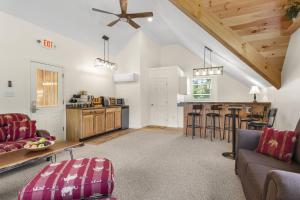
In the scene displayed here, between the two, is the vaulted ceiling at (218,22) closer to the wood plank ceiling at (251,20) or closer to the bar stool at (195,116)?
the wood plank ceiling at (251,20)

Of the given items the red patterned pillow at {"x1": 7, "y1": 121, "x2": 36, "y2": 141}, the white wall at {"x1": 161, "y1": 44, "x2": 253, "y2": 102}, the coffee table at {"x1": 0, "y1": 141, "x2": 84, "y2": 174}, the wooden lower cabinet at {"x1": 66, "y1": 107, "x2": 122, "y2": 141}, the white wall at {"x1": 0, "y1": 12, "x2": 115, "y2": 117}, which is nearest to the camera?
the coffee table at {"x1": 0, "y1": 141, "x2": 84, "y2": 174}

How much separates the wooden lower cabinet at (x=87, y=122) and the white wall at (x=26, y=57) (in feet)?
2.23

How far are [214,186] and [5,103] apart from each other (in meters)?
4.23

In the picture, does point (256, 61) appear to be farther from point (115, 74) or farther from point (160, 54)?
point (160, 54)

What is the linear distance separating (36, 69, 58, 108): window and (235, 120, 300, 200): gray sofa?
14.6 ft

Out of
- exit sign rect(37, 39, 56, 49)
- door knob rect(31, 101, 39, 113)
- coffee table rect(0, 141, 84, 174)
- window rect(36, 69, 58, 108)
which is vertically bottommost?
coffee table rect(0, 141, 84, 174)

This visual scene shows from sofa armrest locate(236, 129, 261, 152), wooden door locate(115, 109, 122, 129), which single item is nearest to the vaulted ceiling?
sofa armrest locate(236, 129, 261, 152)

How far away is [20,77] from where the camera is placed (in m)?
3.71

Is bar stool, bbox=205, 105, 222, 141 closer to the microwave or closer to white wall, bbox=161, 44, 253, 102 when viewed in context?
white wall, bbox=161, 44, 253, 102

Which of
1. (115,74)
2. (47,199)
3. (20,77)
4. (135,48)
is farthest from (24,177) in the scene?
(135,48)

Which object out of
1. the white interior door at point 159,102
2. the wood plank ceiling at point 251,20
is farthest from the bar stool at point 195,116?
the wood plank ceiling at point 251,20

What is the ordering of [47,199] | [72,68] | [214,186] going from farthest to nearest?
[72,68]
[214,186]
[47,199]

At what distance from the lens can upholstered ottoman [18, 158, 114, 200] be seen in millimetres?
1441

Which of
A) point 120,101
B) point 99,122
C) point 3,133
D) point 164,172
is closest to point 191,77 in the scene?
point 120,101
